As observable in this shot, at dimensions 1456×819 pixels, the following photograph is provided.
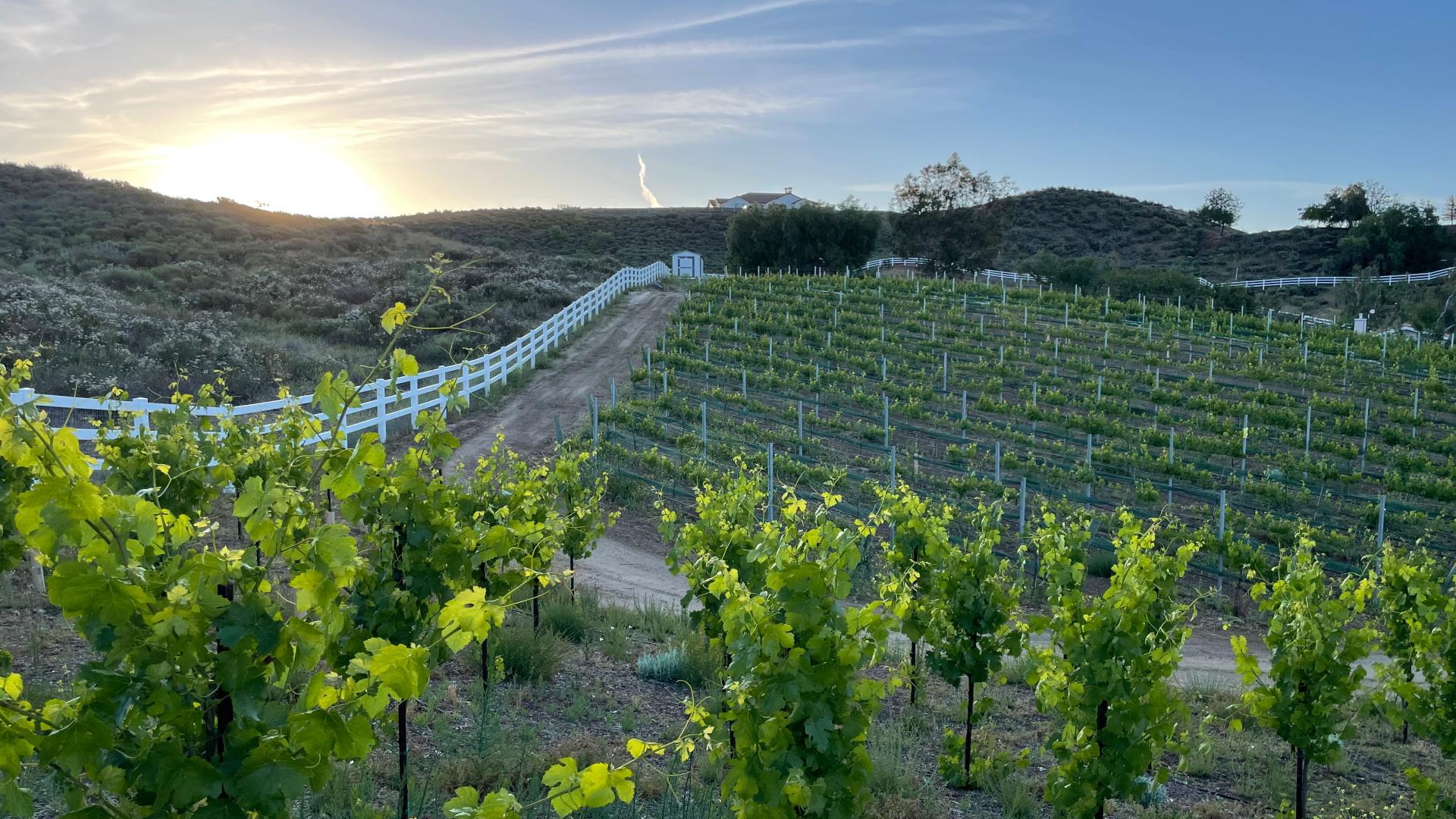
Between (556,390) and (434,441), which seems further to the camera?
(556,390)

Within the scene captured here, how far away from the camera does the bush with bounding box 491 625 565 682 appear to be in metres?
7.88

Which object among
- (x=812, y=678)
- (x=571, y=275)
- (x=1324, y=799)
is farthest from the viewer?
(x=571, y=275)

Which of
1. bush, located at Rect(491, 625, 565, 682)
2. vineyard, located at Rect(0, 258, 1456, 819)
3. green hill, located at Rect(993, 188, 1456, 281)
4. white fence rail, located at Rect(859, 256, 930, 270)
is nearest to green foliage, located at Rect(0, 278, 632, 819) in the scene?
vineyard, located at Rect(0, 258, 1456, 819)

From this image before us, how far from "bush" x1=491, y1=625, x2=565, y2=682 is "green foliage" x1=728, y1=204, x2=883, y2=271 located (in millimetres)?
48791

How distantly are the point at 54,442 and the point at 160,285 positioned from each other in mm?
33847

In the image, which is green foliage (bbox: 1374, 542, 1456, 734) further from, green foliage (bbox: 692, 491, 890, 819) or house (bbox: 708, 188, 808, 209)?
house (bbox: 708, 188, 808, 209)

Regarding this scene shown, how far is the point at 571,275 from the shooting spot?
1828 inches

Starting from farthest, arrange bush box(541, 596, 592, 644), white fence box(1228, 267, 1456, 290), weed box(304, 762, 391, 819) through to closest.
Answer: white fence box(1228, 267, 1456, 290), bush box(541, 596, 592, 644), weed box(304, 762, 391, 819)

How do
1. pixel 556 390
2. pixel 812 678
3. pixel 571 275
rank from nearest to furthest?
pixel 812 678 → pixel 556 390 → pixel 571 275

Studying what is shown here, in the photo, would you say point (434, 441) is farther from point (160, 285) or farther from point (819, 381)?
point (160, 285)

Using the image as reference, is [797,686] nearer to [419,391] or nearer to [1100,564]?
[1100,564]

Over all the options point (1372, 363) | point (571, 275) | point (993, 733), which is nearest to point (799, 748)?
point (993, 733)

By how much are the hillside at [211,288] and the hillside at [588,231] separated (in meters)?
18.0

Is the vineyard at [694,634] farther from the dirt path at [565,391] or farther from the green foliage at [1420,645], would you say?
the dirt path at [565,391]
